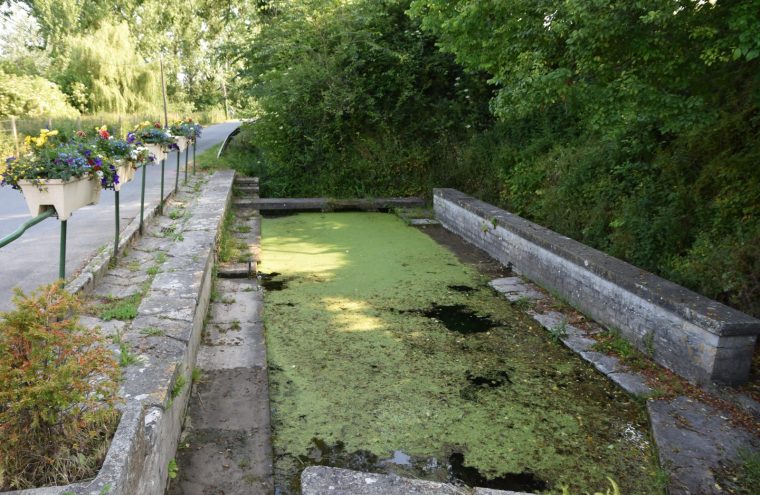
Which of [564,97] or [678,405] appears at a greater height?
[564,97]

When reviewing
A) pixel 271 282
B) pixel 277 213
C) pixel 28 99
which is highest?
pixel 28 99

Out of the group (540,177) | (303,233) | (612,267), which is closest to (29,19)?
(303,233)

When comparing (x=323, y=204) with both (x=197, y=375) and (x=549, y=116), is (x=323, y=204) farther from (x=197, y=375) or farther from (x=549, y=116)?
(x=197, y=375)

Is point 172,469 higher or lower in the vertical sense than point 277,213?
lower

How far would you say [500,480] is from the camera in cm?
285

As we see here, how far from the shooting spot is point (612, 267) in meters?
4.71

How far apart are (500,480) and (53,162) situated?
331 centimetres

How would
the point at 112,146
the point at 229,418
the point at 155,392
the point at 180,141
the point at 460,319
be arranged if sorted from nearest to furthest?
the point at 155,392
the point at 229,418
the point at 112,146
the point at 460,319
the point at 180,141

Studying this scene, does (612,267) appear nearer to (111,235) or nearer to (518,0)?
(518,0)

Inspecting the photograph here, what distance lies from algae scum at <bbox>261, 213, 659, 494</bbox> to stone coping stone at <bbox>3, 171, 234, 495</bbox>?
0.59 metres

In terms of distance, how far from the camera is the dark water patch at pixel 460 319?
189 inches

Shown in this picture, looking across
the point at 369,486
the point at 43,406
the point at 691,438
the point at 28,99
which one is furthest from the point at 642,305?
the point at 28,99

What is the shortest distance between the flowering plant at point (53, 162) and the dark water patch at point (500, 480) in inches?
118

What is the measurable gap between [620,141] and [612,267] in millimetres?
2265
